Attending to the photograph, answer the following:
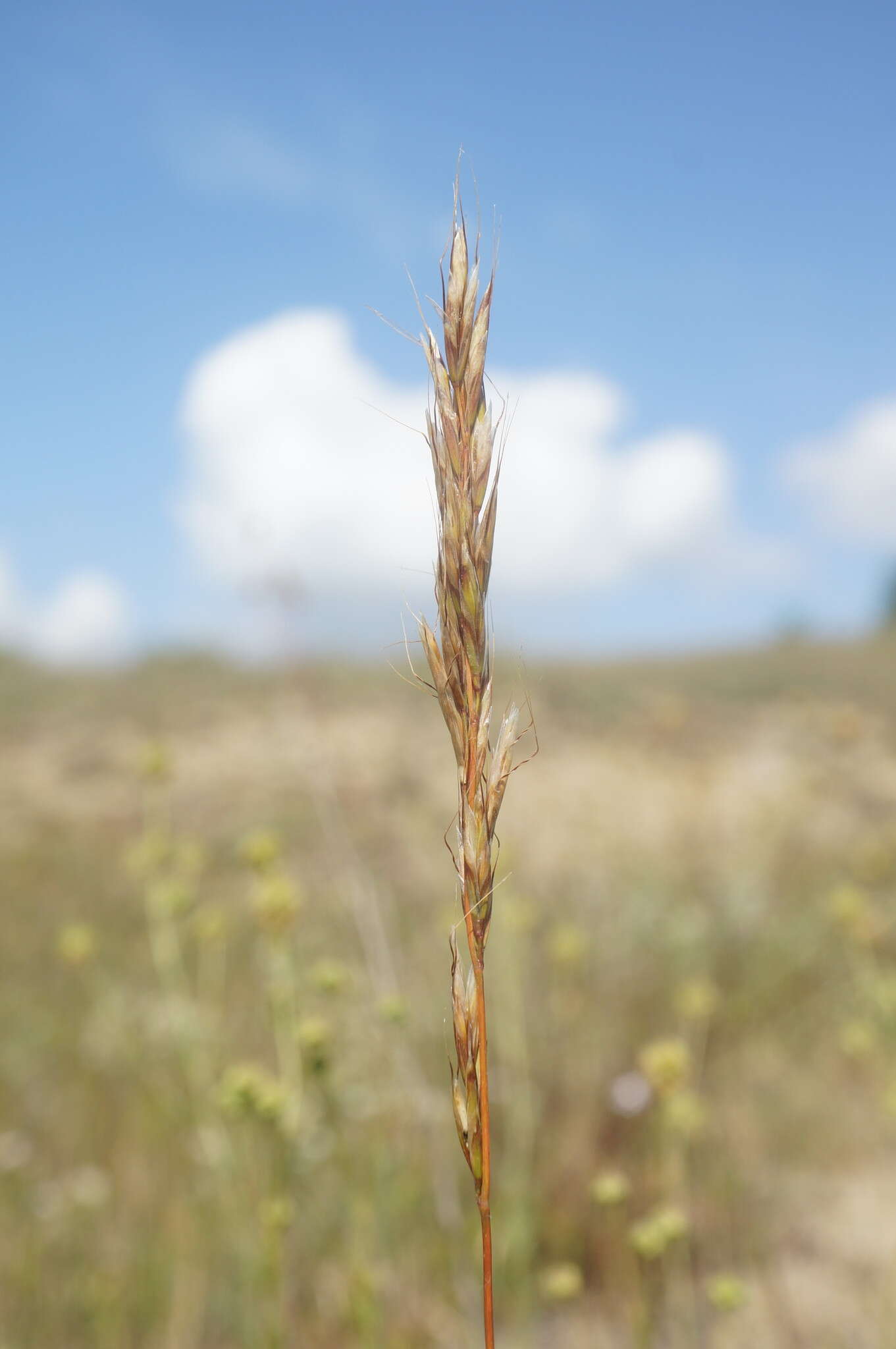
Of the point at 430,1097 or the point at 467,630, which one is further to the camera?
the point at 430,1097

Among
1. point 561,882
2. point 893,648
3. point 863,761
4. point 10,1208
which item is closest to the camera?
point 10,1208

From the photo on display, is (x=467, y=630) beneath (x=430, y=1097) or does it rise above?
above

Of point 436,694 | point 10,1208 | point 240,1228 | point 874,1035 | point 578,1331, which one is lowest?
point 578,1331

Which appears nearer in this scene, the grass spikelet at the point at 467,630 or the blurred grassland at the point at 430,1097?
the grass spikelet at the point at 467,630

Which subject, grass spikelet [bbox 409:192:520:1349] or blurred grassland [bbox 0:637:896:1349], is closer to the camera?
grass spikelet [bbox 409:192:520:1349]

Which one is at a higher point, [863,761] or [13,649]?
[13,649]

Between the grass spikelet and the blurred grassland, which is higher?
the grass spikelet

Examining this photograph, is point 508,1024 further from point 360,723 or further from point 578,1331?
point 360,723

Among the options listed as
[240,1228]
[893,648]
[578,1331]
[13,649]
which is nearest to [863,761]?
[893,648]
